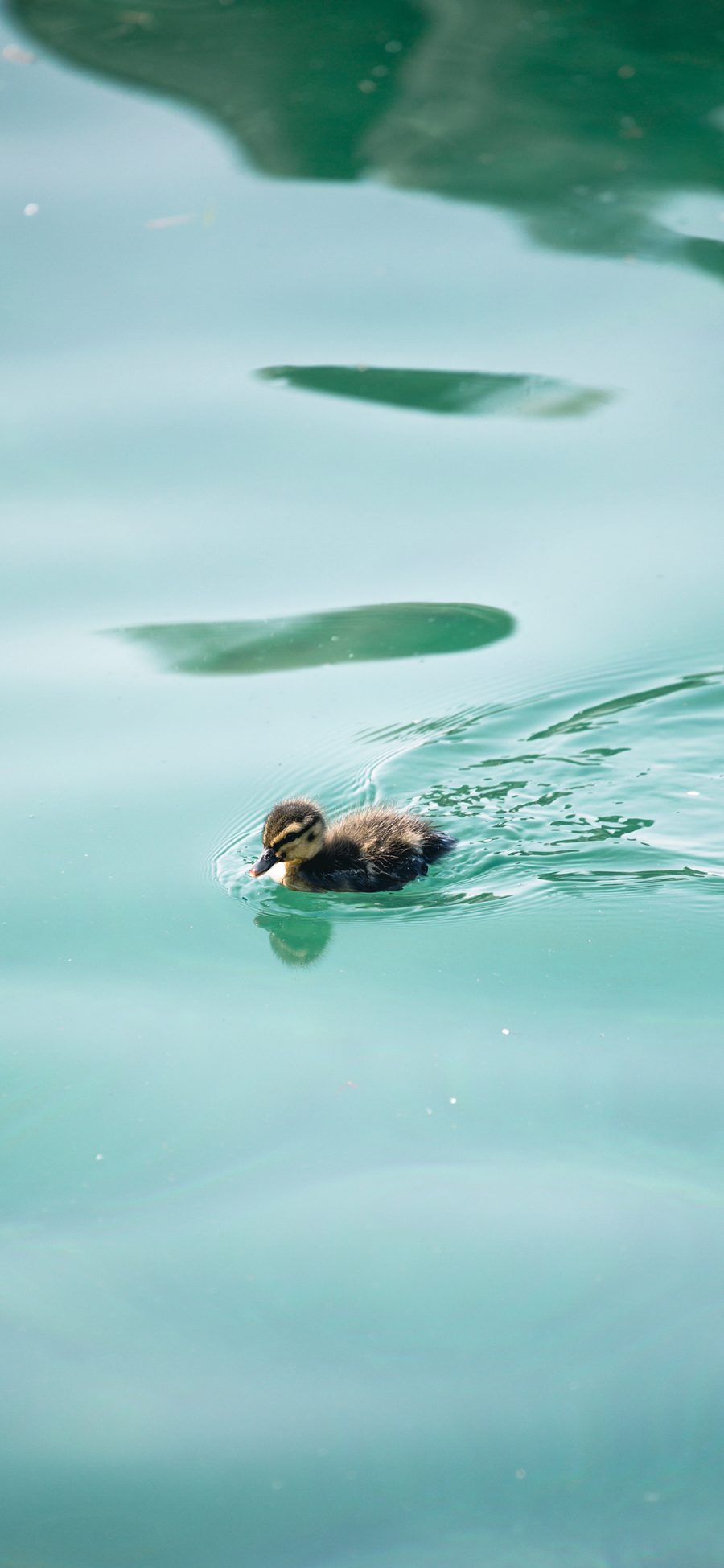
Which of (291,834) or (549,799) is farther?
(549,799)

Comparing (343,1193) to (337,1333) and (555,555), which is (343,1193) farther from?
(555,555)

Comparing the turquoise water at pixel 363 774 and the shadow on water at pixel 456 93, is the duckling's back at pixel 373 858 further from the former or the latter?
the shadow on water at pixel 456 93

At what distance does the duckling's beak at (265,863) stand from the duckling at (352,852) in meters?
0.03

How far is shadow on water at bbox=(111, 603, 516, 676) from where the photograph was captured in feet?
14.4


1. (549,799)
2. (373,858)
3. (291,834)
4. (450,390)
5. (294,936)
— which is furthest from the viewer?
(450,390)

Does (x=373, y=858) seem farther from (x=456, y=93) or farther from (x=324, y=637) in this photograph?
(x=456, y=93)

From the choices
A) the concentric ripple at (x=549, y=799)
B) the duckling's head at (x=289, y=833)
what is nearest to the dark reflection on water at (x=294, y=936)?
the concentric ripple at (x=549, y=799)

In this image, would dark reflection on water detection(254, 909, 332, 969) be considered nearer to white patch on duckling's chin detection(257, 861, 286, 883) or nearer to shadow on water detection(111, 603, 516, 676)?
white patch on duckling's chin detection(257, 861, 286, 883)

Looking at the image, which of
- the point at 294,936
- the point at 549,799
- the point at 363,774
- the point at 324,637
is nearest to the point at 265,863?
the point at 294,936

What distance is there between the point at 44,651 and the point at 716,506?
7.28 ft

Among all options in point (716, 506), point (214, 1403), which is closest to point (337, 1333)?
point (214, 1403)

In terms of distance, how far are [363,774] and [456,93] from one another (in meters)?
3.19

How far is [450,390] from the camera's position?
5246 millimetres

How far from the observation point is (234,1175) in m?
2.71
